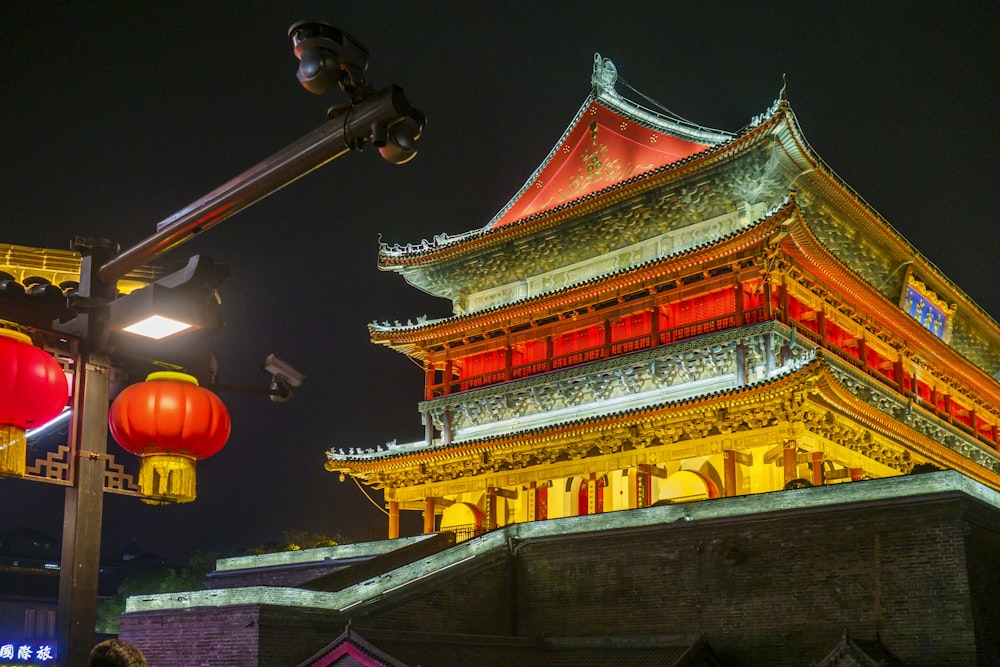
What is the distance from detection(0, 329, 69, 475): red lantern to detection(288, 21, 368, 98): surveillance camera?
2.12 metres

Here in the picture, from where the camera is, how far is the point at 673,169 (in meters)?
19.4

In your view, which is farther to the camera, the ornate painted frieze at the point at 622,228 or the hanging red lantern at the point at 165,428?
the ornate painted frieze at the point at 622,228

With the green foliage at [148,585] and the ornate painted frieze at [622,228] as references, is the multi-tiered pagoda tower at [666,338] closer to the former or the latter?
the ornate painted frieze at [622,228]

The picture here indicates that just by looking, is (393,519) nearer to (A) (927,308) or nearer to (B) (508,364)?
(B) (508,364)

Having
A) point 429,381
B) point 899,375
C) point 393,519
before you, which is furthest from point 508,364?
point 899,375

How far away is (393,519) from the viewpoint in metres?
21.3

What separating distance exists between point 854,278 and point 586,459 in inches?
231

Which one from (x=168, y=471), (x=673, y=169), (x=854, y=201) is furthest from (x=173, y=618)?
(x=854, y=201)

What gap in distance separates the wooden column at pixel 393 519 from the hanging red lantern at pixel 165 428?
15528mm

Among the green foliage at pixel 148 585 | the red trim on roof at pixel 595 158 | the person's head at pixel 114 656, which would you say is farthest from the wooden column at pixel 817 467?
the green foliage at pixel 148 585

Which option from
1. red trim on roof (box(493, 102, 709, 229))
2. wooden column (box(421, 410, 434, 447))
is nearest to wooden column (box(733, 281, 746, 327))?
red trim on roof (box(493, 102, 709, 229))

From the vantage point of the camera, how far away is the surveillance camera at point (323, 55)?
3.93 metres

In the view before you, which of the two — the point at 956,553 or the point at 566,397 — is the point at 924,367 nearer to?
the point at 566,397

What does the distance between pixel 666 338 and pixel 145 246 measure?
49.4 ft
